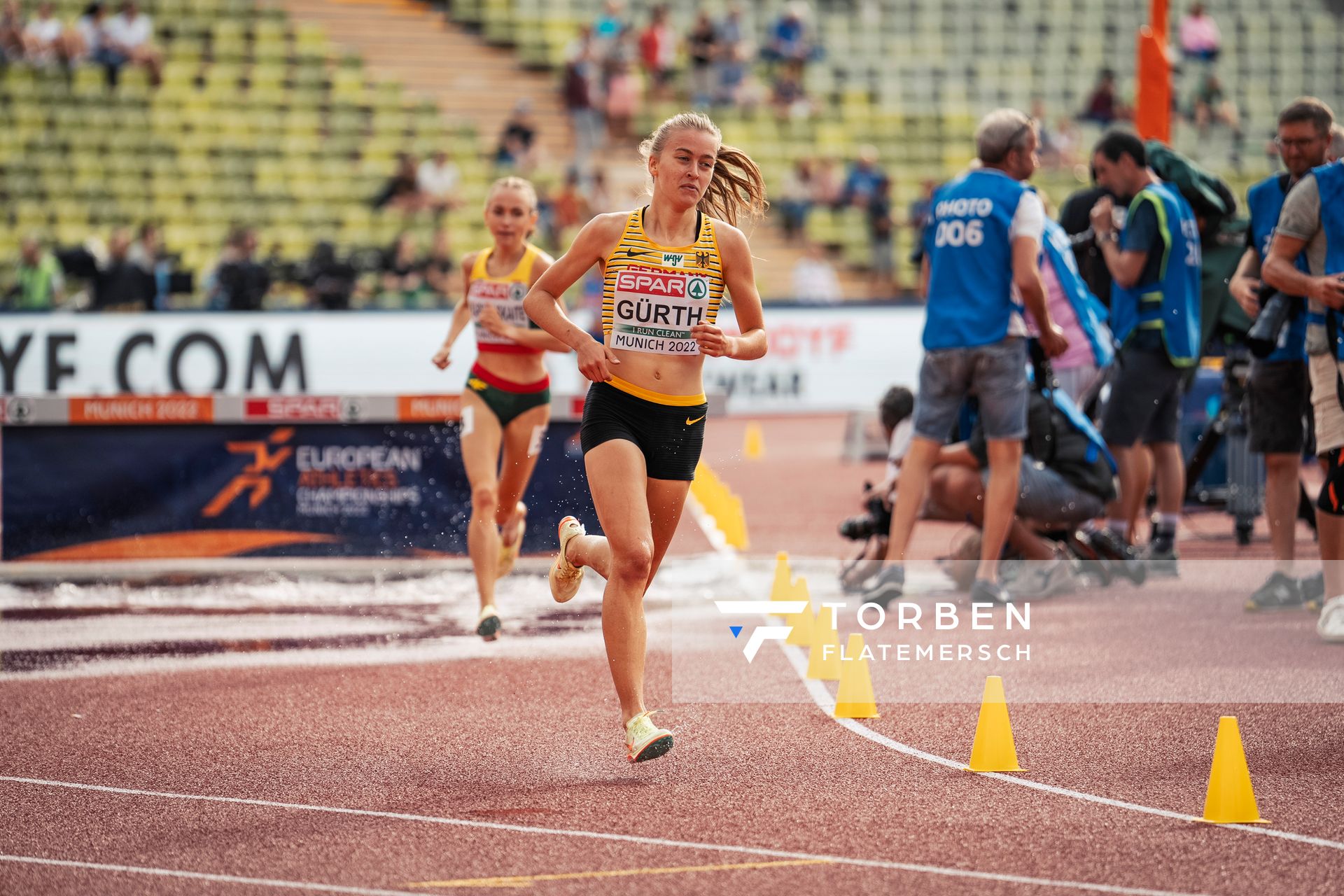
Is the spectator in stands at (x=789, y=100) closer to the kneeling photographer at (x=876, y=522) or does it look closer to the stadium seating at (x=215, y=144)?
the stadium seating at (x=215, y=144)

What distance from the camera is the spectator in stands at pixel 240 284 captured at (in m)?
18.7

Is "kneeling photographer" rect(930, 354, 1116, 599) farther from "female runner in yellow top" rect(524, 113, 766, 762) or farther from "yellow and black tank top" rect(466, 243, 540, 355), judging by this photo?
"female runner in yellow top" rect(524, 113, 766, 762)

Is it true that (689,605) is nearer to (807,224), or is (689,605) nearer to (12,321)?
(12,321)

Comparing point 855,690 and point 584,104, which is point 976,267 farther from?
point 584,104

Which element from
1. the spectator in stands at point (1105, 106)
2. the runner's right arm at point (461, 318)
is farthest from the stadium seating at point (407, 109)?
the runner's right arm at point (461, 318)

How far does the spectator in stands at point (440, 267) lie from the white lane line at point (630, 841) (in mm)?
14932

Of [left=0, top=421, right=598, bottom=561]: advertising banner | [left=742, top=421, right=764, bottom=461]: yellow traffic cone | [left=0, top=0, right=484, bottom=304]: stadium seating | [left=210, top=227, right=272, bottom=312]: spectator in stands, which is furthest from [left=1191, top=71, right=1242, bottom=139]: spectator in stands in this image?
[left=0, top=421, right=598, bottom=561]: advertising banner

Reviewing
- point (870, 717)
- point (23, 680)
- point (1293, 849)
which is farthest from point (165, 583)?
point (1293, 849)

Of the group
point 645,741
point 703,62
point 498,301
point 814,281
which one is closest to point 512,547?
point 498,301

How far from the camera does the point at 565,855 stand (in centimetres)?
461

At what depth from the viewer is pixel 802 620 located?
814cm

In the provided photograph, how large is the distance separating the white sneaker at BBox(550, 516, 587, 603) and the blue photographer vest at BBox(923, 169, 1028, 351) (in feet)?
9.56

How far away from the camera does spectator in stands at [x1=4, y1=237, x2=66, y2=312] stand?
19.2 meters

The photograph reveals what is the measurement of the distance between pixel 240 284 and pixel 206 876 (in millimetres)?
15009
